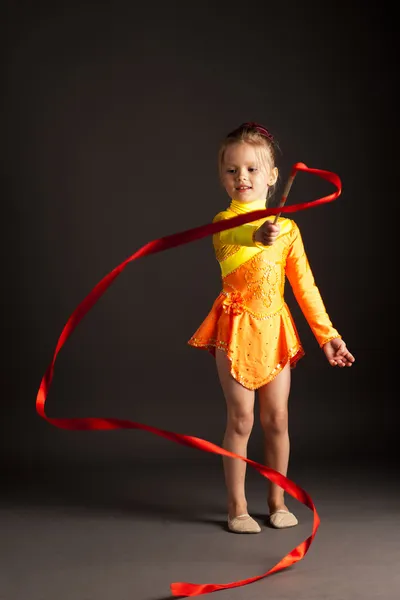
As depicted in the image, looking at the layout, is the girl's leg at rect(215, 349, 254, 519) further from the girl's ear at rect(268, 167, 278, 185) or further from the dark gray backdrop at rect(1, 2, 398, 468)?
the dark gray backdrop at rect(1, 2, 398, 468)

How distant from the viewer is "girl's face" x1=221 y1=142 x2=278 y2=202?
112 inches

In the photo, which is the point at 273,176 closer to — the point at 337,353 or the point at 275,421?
the point at 337,353

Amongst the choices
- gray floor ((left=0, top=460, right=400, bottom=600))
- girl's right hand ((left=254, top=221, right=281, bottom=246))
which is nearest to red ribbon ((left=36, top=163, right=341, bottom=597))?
gray floor ((left=0, top=460, right=400, bottom=600))

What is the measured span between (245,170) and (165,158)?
141cm

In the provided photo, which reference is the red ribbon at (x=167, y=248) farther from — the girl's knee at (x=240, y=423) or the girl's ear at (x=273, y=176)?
the girl's ear at (x=273, y=176)

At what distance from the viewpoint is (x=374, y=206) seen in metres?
4.23

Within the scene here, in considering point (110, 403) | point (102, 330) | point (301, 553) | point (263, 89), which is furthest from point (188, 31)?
point (301, 553)

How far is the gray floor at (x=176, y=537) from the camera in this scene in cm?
236

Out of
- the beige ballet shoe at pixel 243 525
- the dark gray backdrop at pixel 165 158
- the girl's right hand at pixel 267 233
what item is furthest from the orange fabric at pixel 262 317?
the dark gray backdrop at pixel 165 158

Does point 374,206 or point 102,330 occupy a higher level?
point 374,206

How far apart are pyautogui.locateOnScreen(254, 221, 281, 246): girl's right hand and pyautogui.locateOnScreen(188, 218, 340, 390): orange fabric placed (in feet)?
0.78

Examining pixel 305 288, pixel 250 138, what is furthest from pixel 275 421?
pixel 250 138

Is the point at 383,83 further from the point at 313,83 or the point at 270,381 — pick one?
the point at 270,381

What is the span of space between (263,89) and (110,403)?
1.57 m
